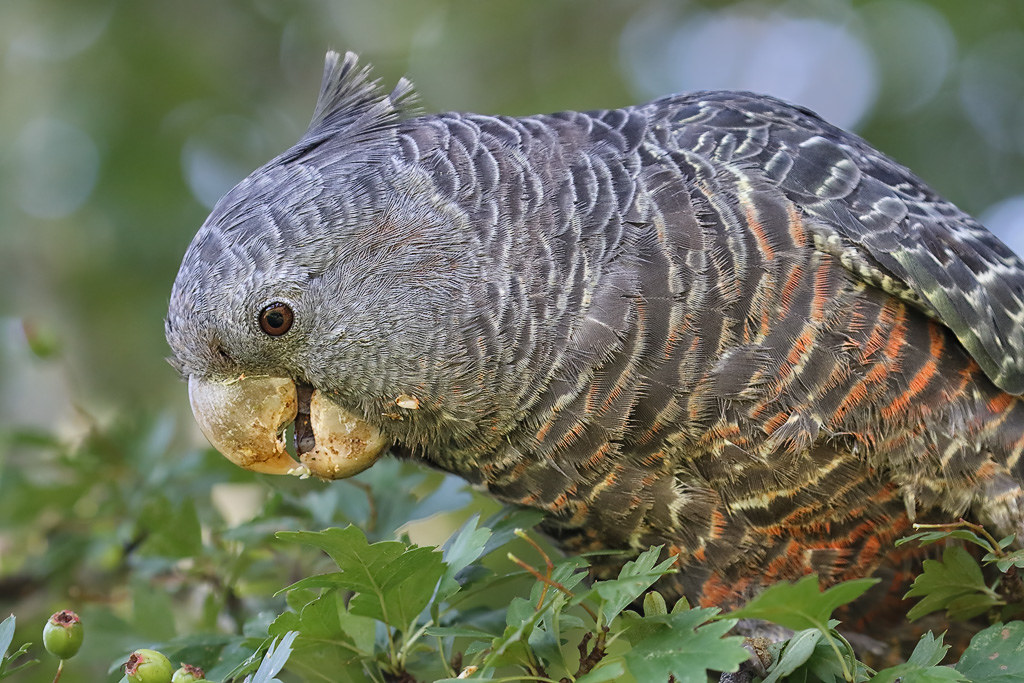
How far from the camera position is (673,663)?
1.58 metres

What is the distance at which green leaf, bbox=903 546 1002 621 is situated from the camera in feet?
6.84

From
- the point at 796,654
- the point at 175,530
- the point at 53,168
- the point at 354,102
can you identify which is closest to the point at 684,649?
the point at 796,654

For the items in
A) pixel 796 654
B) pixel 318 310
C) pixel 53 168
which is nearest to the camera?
pixel 796 654

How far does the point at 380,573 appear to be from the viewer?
1.83 metres

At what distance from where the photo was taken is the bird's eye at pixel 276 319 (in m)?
2.57

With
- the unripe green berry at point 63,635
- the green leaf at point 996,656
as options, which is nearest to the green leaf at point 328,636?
the unripe green berry at point 63,635

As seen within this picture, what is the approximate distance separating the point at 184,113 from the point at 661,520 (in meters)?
6.43

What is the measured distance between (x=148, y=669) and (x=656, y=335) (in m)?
1.51

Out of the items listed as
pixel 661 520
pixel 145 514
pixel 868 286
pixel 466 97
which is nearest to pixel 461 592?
pixel 661 520

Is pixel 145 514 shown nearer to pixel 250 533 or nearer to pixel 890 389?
pixel 250 533

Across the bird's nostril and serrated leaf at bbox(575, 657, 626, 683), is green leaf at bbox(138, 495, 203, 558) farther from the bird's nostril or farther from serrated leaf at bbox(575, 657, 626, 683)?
serrated leaf at bbox(575, 657, 626, 683)

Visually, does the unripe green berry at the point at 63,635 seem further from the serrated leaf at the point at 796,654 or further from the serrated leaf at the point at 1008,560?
the serrated leaf at the point at 1008,560

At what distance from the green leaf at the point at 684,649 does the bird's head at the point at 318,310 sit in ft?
3.62

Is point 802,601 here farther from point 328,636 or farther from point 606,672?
point 328,636
